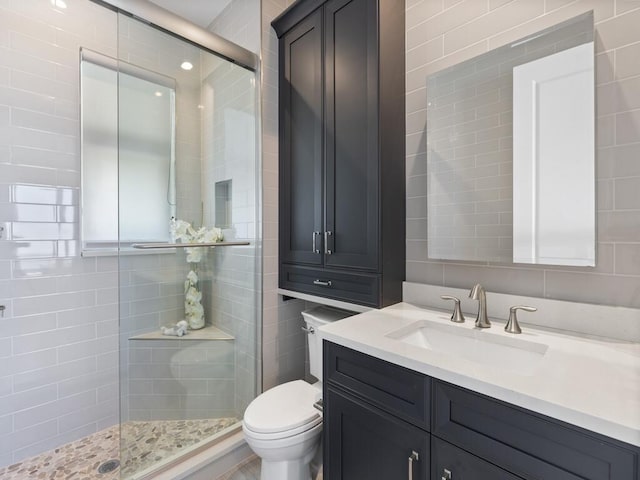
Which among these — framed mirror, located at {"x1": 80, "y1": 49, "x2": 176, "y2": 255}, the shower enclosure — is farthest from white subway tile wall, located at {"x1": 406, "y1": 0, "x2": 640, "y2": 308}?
framed mirror, located at {"x1": 80, "y1": 49, "x2": 176, "y2": 255}

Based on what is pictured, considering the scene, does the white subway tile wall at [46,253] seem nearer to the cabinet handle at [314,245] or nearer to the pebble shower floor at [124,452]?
the pebble shower floor at [124,452]

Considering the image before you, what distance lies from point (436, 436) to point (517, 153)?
1032 mm

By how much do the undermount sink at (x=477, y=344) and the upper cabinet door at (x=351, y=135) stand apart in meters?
0.34

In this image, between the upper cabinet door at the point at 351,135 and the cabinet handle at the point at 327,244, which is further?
the cabinet handle at the point at 327,244

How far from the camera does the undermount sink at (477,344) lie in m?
1.00

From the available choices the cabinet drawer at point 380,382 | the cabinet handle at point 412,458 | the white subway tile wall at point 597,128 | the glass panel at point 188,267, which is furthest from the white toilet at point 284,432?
the white subway tile wall at point 597,128

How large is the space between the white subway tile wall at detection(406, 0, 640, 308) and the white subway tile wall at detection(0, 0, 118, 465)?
1908mm

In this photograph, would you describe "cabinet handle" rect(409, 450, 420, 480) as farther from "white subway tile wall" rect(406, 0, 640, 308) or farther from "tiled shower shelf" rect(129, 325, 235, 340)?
"tiled shower shelf" rect(129, 325, 235, 340)

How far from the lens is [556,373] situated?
0.79 meters

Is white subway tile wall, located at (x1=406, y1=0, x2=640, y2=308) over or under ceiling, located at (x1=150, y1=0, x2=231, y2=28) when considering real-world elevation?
under

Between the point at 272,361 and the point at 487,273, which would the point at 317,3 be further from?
the point at 272,361

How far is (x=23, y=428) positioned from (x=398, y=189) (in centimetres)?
242

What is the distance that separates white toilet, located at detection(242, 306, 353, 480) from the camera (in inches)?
51.4

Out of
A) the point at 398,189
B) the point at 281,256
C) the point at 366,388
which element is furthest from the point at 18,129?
the point at 366,388
